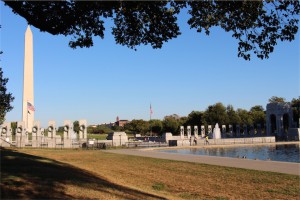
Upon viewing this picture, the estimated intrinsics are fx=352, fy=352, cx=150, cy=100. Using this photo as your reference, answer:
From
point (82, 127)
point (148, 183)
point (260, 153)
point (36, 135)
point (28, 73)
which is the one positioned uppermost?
point (28, 73)

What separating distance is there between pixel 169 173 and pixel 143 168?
2.10 metres

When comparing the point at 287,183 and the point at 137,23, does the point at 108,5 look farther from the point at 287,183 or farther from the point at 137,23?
the point at 287,183

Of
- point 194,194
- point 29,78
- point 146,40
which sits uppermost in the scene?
point 29,78

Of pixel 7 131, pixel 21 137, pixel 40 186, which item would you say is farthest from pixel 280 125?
pixel 40 186

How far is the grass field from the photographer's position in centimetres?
870

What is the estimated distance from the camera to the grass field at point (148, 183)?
870cm

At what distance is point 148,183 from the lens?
12.9m

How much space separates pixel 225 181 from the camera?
42.6ft

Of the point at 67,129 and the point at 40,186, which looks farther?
the point at 67,129

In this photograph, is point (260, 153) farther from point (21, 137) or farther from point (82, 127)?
point (21, 137)

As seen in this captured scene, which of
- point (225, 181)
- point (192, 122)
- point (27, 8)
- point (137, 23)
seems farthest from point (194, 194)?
point (192, 122)

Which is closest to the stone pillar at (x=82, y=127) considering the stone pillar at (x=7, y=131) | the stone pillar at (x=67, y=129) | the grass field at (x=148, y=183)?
the stone pillar at (x=67, y=129)

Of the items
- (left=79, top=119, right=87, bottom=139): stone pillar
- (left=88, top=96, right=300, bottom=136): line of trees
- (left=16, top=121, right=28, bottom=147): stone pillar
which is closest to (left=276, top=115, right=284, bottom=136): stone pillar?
(left=88, top=96, right=300, bottom=136): line of trees

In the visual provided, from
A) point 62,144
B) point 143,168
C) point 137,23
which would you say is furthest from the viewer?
point 62,144
